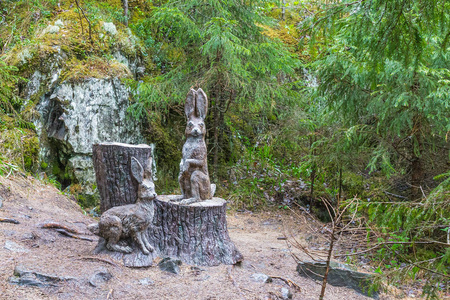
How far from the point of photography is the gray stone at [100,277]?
10.8 ft

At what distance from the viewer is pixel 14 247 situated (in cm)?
367

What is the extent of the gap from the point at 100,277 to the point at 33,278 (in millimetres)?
596

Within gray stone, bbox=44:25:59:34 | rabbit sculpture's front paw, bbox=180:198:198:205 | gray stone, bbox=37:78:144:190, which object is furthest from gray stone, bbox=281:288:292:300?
gray stone, bbox=44:25:59:34

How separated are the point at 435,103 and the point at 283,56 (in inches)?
147

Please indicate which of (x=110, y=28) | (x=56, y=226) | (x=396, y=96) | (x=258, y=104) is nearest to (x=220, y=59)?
(x=258, y=104)

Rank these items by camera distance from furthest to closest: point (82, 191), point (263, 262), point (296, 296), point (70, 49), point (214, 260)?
point (70, 49) < point (82, 191) < point (263, 262) < point (214, 260) < point (296, 296)

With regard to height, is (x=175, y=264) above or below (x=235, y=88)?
below

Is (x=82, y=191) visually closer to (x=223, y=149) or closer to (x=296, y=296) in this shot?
(x=223, y=149)

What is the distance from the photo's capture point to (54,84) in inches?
271

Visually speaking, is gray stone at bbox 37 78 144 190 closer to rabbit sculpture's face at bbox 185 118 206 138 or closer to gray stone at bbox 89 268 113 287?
rabbit sculpture's face at bbox 185 118 206 138

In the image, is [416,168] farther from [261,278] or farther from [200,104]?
[200,104]

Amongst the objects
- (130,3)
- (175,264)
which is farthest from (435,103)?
(130,3)

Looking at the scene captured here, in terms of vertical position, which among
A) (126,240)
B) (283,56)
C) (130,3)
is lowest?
(126,240)

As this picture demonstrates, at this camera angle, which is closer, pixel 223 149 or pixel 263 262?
pixel 263 262
